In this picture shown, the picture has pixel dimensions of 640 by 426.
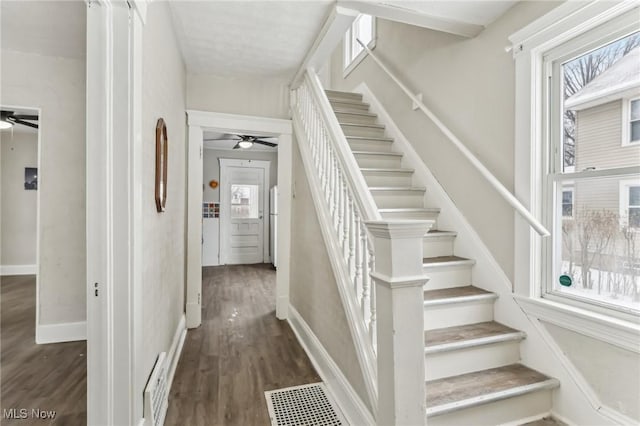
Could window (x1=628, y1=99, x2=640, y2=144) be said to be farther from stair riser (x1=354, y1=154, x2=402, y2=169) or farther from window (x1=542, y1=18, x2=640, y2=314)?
stair riser (x1=354, y1=154, x2=402, y2=169)

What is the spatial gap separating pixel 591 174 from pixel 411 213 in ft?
3.74

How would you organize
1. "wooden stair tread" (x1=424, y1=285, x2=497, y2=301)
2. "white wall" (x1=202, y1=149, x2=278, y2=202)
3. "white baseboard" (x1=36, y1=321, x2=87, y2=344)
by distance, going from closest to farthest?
"wooden stair tread" (x1=424, y1=285, x2=497, y2=301) < "white baseboard" (x1=36, y1=321, x2=87, y2=344) < "white wall" (x1=202, y1=149, x2=278, y2=202)

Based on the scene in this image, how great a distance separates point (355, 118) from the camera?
11.6 ft

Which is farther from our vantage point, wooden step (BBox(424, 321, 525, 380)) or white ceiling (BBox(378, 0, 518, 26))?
white ceiling (BBox(378, 0, 518, 26))

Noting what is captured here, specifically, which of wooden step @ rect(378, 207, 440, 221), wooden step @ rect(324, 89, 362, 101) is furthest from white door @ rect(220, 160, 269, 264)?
wooden step @ rect(378, 207, 440, 221)

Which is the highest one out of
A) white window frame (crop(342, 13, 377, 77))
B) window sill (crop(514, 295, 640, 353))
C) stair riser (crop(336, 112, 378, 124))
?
white window frame (crop(342, 13, 377, 77))

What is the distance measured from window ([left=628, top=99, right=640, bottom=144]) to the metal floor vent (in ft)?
6.80

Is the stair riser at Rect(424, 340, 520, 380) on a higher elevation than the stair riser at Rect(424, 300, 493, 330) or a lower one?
lower

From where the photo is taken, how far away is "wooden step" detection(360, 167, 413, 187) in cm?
282

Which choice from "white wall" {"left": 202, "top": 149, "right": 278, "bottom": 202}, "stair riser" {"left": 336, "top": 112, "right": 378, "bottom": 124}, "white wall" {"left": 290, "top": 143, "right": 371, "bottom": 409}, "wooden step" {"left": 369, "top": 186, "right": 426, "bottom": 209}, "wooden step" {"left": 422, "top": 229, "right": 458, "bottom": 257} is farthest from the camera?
"white wall" {"left": 202, "top": 149, "right": 278, "bottom": 202}

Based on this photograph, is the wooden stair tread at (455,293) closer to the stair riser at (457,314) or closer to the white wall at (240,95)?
the stair riser at (457,314)

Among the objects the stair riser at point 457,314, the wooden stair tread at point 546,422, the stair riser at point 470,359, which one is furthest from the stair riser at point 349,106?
the wooden stair tread at point 546,422

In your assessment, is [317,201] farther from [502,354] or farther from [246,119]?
[502,354]

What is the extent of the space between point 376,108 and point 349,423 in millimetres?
3102
